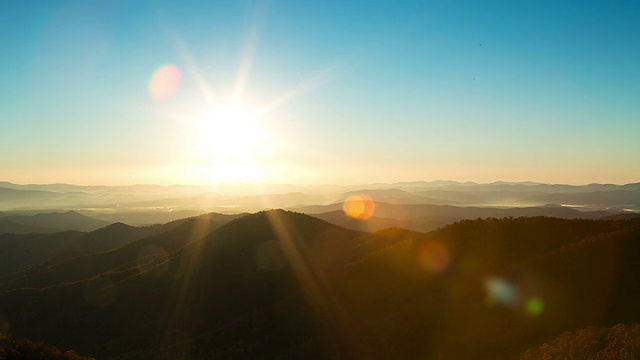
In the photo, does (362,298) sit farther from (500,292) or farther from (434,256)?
(500,292)

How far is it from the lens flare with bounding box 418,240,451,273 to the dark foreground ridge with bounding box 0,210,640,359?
17cm

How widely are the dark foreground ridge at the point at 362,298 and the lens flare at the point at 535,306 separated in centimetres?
6

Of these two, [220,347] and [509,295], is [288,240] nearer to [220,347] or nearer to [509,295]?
[220,347]

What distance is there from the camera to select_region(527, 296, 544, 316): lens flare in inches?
850

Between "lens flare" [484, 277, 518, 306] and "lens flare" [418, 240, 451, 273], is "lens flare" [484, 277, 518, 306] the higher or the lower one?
the lower one

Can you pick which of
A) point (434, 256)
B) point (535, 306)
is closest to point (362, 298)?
point (434, 256)

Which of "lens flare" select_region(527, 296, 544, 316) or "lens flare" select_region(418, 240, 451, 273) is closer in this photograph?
"lens flare" select_region(527, 296, 544, 316)

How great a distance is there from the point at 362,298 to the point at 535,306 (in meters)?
12.7

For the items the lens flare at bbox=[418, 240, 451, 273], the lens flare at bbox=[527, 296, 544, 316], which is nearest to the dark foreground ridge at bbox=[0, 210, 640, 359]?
the lens flare at bbox=[527, 296, 544, 316]

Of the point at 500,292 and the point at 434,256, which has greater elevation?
the point at 434,256

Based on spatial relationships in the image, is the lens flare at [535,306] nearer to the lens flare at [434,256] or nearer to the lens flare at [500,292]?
the lens flare at [500,292]

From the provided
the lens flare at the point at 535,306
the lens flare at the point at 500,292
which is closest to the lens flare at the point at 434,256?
the lens flare at the point at 500,292

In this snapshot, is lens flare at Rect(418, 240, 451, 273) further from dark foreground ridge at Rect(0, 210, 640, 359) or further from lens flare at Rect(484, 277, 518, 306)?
lens flare at Rect(484, 277, 518, 306)

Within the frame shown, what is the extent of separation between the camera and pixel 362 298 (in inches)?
1178
